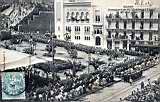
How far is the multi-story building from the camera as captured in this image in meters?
3.98

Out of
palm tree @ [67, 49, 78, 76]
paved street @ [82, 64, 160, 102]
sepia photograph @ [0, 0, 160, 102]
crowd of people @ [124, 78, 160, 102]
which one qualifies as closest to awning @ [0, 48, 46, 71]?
sepia photograph @ [0, 0, 160, 102]

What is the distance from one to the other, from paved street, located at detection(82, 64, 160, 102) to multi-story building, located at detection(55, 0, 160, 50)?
28 centimetres

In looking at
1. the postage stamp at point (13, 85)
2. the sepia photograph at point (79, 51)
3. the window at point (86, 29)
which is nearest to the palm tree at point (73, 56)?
the sepia photograph at point (79, 51)

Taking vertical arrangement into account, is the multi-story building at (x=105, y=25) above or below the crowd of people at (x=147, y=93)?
above

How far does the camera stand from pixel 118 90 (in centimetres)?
397

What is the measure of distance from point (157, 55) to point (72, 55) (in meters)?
0.80

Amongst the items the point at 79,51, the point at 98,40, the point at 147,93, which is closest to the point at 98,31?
the point at 98,40

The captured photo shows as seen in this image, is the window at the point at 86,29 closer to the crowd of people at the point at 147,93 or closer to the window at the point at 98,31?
the window at the point at 98,31

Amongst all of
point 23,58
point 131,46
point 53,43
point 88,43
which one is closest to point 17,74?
point 23,58

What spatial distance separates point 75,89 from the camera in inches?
157

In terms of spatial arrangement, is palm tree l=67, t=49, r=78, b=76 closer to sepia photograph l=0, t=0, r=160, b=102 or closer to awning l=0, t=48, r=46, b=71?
sepia photograph l=0, t=0, r=160, b=102

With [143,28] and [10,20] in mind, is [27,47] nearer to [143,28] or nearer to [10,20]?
[10,20]

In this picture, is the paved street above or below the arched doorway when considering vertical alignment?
below

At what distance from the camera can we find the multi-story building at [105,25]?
398 centimetres
